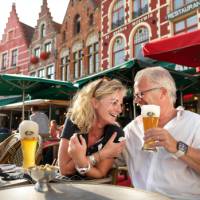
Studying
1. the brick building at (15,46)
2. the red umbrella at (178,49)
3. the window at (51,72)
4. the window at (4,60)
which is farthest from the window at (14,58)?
the red umbrella at (178,49)

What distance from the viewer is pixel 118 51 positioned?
14.7m

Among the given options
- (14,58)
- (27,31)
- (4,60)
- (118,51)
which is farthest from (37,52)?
(118,51)

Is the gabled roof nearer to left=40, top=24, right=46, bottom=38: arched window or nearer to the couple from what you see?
left=40, top=24, right=46, bottom=38: arched window

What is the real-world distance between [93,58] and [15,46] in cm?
928

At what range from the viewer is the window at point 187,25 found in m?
11.5

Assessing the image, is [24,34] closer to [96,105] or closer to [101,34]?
[101,34]

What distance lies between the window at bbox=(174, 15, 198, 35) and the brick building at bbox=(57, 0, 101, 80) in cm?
488

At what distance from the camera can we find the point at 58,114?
46.5 ft

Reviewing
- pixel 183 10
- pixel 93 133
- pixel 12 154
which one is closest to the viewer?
pixel 93 133

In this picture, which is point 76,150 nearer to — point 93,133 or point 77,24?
point 93,133

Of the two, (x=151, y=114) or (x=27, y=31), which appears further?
(x=27, y=31)

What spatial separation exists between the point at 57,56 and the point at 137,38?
685cm

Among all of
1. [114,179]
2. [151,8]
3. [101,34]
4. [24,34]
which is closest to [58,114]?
[101,34]

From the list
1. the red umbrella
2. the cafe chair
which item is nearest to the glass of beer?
the cafe chair
